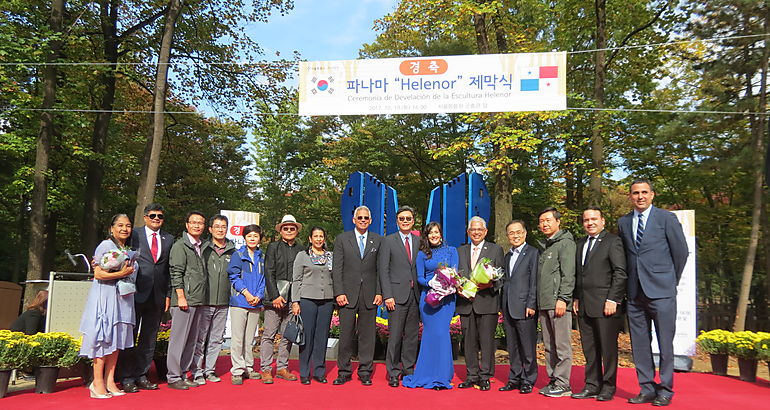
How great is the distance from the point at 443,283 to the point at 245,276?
78.6 inches

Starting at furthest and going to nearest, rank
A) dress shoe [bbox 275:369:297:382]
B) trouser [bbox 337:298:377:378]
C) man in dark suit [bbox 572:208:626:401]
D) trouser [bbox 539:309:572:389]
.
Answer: dress shoe [bbox 275:369:297:382] → trouser [bbox 337:298:377:378] → trouser [bbox 539:309:572:389] → man in dark suit [bbox 572:208:626:401]

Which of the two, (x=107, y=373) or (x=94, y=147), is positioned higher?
(x=94, y=147)

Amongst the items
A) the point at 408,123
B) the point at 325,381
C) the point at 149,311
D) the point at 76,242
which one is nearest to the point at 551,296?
the point at 325,381

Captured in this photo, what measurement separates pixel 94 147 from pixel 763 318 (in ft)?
56.1

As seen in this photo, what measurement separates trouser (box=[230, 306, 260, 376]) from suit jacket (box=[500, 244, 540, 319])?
2.55 meters

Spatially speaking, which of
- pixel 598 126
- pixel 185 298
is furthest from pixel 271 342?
pixel 598 126

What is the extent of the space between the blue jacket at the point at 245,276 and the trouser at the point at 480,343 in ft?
6.89

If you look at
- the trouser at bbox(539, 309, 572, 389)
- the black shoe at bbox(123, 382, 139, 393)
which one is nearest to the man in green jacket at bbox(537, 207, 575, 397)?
the trouser at bbox(539, 309, 572, 389)

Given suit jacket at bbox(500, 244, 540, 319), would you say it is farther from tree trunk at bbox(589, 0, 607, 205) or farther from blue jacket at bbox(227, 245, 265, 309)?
tree trunk at bbox(589, 0, 607, 205)

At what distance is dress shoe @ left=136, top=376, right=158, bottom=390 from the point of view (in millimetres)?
5035

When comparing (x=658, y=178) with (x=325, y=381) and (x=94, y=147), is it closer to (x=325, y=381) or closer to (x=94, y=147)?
(x=325, y=381)

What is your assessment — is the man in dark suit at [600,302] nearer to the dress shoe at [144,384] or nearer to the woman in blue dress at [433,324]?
the woman in blue dress at [433,324]

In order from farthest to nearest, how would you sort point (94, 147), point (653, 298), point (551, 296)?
1. point (94, 147)
2. point (551, 296)
3. point (653, 298)

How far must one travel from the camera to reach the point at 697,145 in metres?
11.9
